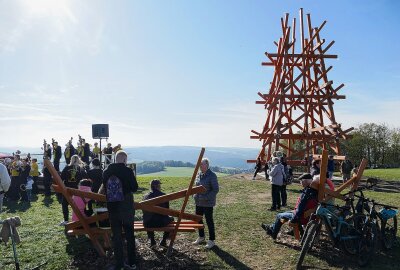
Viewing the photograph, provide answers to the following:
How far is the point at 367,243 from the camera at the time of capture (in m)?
7.19

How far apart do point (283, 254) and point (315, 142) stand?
15966 mm

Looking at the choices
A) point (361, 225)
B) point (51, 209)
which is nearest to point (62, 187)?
point (361, 225)

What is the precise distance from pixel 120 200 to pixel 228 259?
2.59 m

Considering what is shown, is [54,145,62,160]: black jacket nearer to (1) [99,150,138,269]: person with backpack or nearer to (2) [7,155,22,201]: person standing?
(2) [7,155,22,201]: person standing

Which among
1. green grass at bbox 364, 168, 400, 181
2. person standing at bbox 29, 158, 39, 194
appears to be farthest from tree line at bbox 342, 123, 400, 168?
person standing at bbox 29, 158, 39, 194

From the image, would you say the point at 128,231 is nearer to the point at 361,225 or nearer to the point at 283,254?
the point at 283,254

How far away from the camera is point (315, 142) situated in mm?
22656

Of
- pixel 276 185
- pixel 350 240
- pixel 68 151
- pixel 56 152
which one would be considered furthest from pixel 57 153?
pixel 350 240

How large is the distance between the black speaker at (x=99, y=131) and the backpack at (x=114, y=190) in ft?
52.0

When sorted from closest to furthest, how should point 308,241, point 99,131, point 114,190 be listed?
point 114,190 → point 308,241 → point 99,131

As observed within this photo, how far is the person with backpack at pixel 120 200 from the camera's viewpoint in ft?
21.4

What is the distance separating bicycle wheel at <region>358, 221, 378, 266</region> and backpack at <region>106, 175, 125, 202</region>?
4.64 meters

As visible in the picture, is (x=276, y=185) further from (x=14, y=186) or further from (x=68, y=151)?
(x=68, y=151)

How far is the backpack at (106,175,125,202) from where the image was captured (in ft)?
21.3
